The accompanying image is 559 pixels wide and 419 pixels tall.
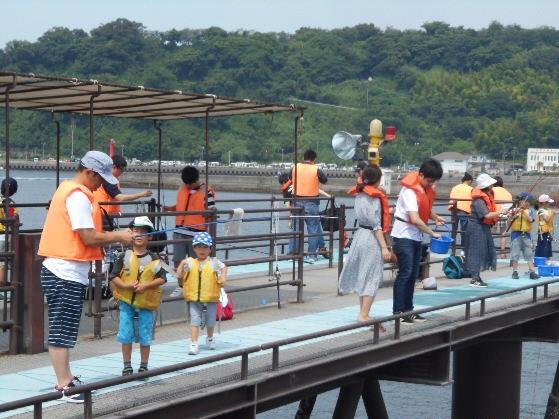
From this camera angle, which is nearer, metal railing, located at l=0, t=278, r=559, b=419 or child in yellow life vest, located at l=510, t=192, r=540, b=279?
metal railing, located at l=0, t=278, r=559, b=419

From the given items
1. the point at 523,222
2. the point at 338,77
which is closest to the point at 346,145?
the point at 523,222

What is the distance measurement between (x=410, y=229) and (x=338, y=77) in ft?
525

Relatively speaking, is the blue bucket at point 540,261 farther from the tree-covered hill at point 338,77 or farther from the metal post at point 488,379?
the tree-covered hill at point 338,77

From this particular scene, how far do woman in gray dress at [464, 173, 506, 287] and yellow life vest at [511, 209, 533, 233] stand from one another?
5.67 ft

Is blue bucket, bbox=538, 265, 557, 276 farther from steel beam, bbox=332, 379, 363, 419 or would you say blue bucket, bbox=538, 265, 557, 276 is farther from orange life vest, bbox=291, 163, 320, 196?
steel beam, bbox=332, 379, 363, 419

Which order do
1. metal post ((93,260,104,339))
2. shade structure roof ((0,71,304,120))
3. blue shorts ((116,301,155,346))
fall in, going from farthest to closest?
shade structure roof ((0,71,304,120)), metal post ((93,260,104,339)), blue shorts ((116,301,155,346))

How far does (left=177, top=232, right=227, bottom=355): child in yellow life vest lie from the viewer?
1029 centimetres

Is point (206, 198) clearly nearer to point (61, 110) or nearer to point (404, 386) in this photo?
point (61, 110)

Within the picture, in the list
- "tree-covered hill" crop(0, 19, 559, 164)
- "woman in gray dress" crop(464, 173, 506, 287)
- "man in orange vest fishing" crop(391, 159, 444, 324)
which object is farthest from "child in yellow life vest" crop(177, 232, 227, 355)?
"tree-covered hill" crop(0, 19, 559, 164)

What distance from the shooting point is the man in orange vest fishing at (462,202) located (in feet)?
59.4

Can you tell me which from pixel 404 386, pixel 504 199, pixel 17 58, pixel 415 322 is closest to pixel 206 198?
pixel 415 322

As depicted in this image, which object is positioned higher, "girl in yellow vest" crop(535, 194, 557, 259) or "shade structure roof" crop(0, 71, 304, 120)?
"shade structure roof" crop(0, 71, 304, 120)

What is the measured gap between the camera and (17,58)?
109 m

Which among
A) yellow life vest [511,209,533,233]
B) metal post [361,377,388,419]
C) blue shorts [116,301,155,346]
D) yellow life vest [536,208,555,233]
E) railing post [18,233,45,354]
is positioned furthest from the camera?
yellow life vest [536,208,555,233]
